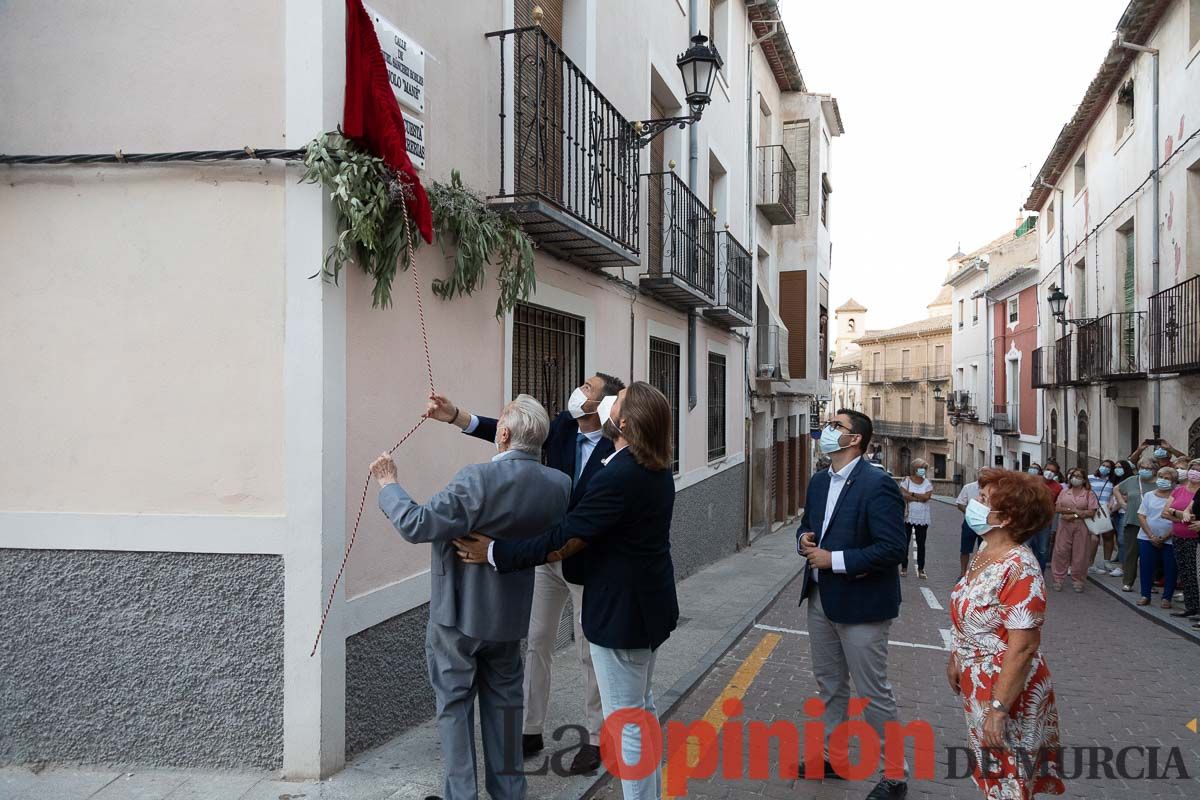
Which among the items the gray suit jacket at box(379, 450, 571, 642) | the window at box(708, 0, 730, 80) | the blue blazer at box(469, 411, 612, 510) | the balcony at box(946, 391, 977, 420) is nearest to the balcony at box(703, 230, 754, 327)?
the window at box(708, 0, 730, 80)

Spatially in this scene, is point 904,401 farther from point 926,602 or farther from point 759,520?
point 926,602

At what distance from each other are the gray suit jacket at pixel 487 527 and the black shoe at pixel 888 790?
1.95 m

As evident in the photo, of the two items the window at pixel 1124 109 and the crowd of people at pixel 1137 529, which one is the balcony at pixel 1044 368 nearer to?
the window at pixel 1124 109

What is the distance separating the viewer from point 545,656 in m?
4.45

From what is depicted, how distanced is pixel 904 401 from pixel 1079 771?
52.9m

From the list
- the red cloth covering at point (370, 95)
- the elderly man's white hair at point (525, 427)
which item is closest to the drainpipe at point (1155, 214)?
the elderly man's white hair at point (525, 427)

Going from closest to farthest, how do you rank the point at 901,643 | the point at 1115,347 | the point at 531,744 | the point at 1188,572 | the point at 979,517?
the point at 979,517, the point at 531,744, the point at 901,643, the point at 1188,572, the point at 1115,347

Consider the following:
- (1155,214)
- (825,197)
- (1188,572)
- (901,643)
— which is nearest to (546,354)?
(901,643)

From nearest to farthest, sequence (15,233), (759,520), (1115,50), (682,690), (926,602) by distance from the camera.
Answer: (15,233)
(682,690)
(926,602)
(1115,50)
(759,520)

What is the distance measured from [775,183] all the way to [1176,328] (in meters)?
7.39

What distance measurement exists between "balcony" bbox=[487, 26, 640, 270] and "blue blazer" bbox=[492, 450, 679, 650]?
2.84 meters

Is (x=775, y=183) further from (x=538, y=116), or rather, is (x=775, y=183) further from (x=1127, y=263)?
(x=538, y=116)

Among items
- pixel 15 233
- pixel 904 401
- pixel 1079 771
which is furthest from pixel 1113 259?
pixel 904 401

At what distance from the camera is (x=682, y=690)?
19.0ft
